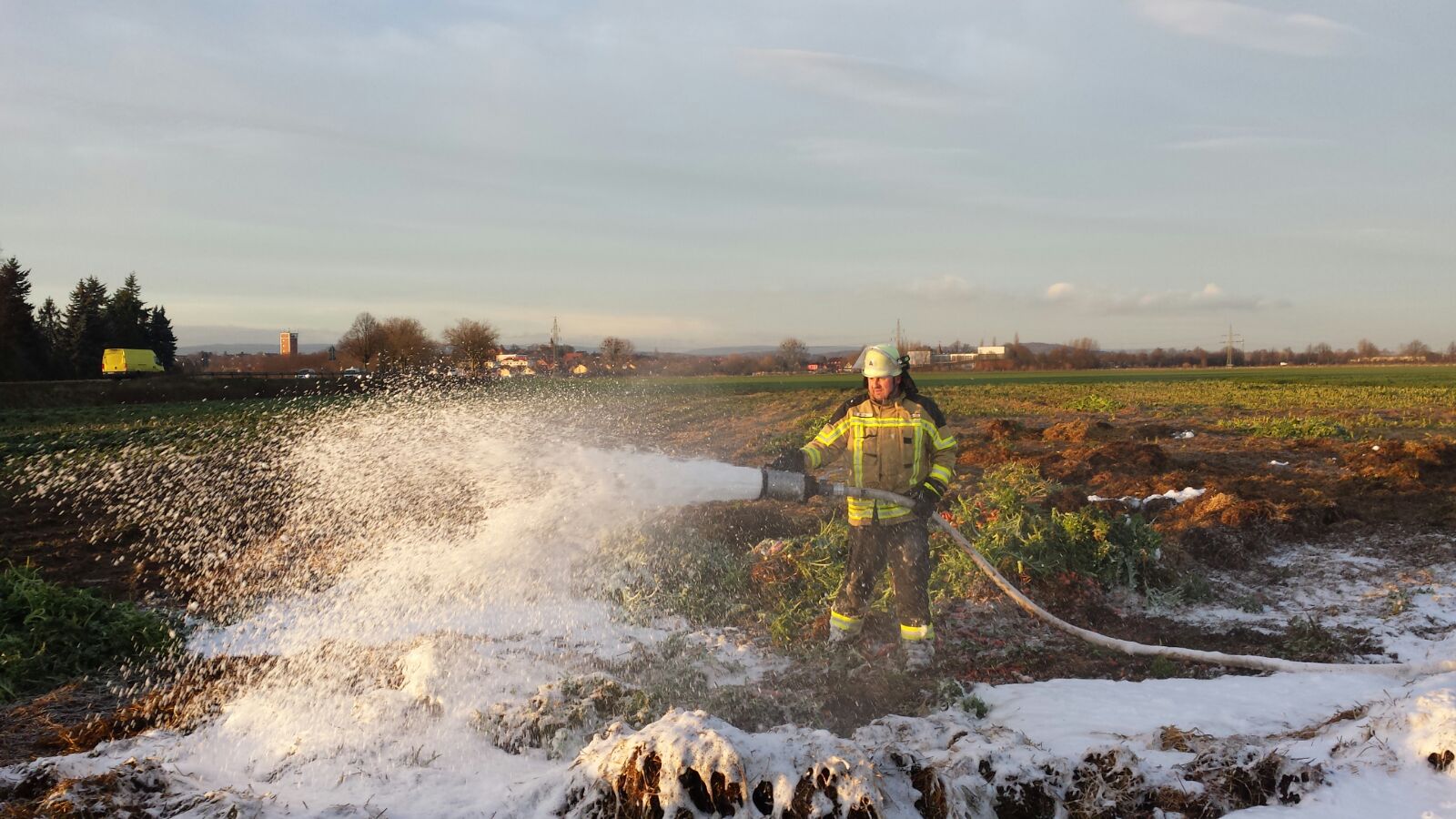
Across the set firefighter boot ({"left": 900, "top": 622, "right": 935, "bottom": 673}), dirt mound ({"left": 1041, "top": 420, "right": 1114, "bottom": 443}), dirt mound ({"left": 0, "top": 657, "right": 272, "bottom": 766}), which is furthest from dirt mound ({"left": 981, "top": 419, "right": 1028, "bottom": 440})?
dirt mound ({"left": 0, "top": 657, "right": 272, "bottom": 766})

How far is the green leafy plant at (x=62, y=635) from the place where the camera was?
665 centimetres

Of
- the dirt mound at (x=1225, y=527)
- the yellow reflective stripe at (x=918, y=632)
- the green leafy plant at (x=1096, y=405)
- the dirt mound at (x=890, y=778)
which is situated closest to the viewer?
the dirt mound at (x=890, y=778)

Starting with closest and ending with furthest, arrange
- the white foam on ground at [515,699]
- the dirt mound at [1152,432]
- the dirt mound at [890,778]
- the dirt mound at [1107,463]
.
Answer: the dirt mound at [890,778]
the white foam on ground at [515,699]
the dirt mound at [1107,463]
the dirt mound at [1152,432]

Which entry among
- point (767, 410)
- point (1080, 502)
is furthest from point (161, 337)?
point (1080, 502)

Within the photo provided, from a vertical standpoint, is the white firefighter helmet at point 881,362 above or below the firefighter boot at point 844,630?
above

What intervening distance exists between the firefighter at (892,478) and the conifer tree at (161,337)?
8801cm

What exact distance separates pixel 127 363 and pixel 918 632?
71714 mm

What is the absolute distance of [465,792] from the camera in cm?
452

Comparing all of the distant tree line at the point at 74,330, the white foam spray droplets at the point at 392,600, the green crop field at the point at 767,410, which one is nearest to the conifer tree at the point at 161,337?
the distant tree line at the point at 74,330

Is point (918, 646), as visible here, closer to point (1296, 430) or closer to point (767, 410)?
point (1296, 430)

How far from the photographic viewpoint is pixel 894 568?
7141 millimetres

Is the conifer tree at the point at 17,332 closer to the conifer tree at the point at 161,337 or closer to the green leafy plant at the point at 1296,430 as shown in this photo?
the conifer tree at the point at 161,337

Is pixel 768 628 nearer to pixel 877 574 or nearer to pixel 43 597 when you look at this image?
pixel 877 574

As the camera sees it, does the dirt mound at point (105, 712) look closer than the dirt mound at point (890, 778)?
No
